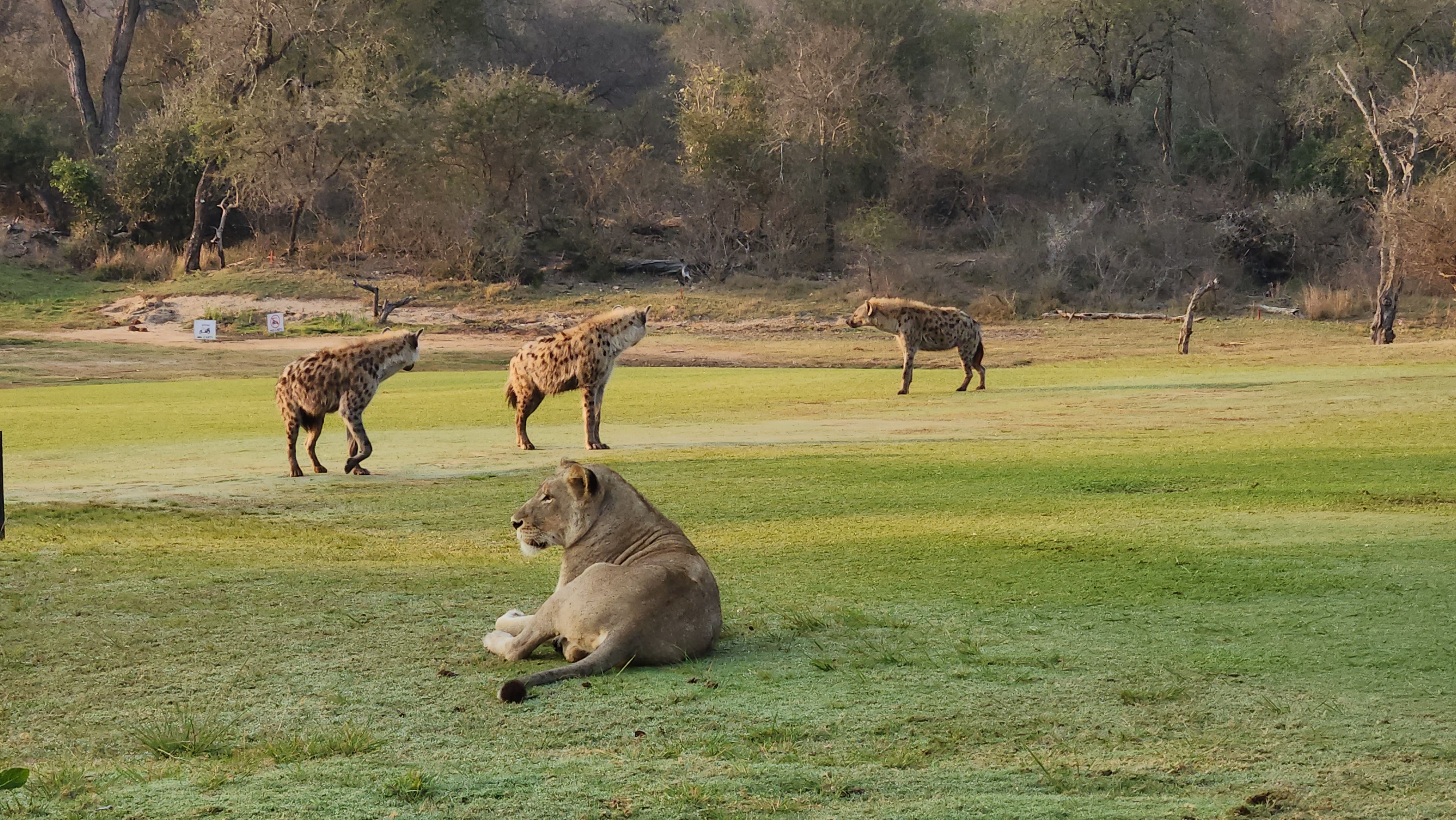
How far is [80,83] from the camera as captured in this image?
6256cm

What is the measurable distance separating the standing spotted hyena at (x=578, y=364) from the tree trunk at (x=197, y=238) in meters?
36.9

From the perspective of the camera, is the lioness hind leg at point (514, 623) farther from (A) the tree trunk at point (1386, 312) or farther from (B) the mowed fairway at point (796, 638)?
(A) the tree trunk at point (1386, 312)

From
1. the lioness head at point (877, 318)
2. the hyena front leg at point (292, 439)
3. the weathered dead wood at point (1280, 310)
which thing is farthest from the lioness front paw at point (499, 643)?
the weathered dead wood at point (1280, 310)

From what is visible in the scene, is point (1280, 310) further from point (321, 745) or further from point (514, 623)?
point (321, 745)

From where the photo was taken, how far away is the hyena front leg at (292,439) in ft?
50.3

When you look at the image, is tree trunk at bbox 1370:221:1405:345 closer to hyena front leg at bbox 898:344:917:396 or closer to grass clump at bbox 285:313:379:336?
hyena front leg at bbox 898:344:917:396

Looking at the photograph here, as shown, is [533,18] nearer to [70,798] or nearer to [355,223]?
[355,223]

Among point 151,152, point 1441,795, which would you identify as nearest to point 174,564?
point 1441,795

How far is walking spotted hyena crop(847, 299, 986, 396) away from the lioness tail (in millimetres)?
19527

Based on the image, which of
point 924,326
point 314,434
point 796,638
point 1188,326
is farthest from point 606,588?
point 1188,326

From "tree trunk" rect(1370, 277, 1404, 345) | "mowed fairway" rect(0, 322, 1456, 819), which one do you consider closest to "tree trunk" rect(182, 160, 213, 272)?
"mowed fairway" rect(0, 322, 1456, 819)

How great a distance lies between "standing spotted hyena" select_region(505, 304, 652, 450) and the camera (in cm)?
1766

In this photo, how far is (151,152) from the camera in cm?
5412

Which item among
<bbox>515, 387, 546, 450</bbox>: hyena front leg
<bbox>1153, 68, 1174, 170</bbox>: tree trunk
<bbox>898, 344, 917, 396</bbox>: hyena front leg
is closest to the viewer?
<bbox>515, 387, 546, 450</bbox>: hyena front leg
